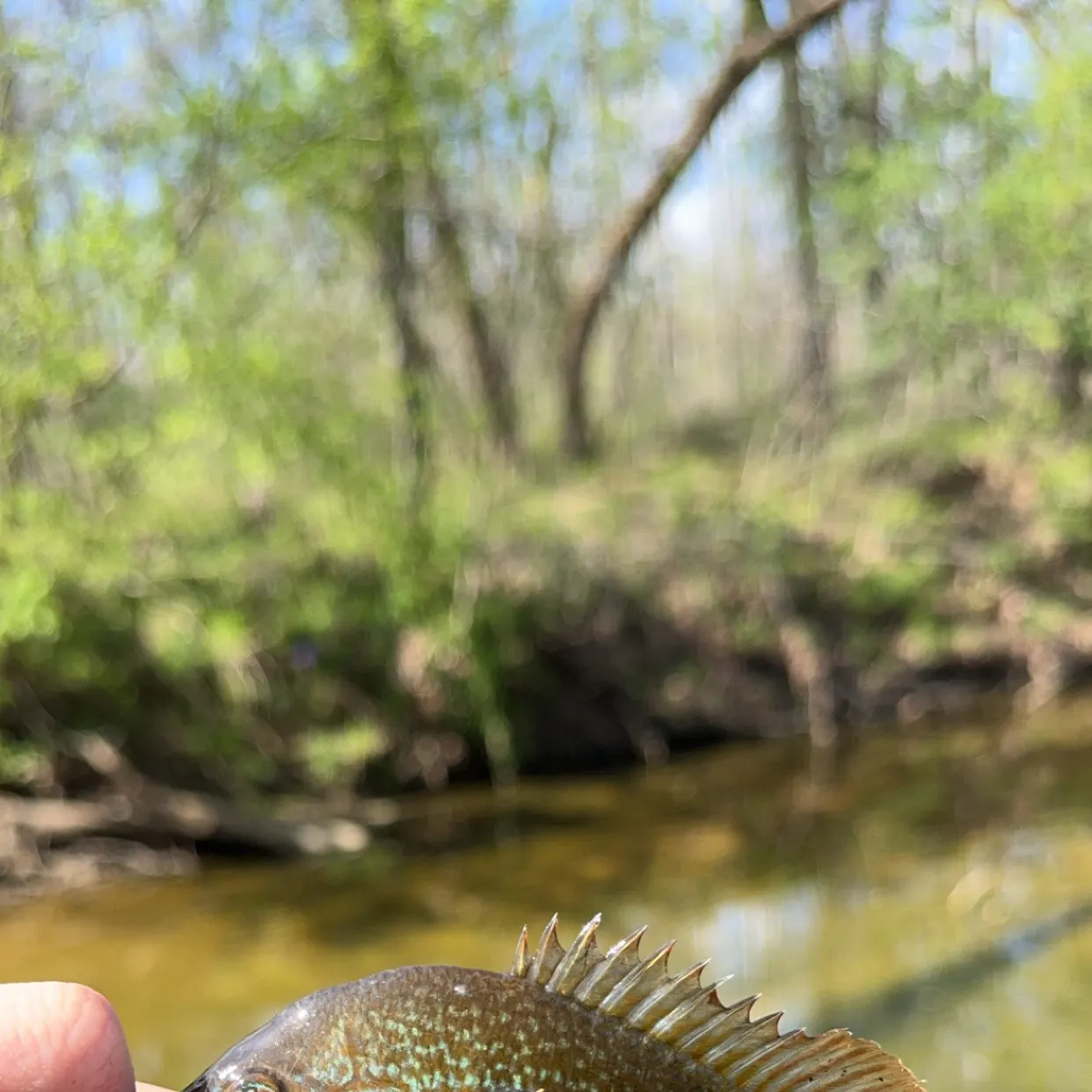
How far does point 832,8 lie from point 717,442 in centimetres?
750

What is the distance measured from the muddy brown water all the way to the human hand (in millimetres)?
3423

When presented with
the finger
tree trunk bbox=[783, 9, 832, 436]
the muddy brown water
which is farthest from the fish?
tree trunk bbox=[783, 9, 832, 436]

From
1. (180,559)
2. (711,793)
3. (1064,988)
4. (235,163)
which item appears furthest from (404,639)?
(1064,988)

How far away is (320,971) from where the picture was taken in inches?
229

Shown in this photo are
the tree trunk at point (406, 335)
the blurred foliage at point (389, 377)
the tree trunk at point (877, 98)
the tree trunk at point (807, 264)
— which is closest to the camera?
the blurred foliage at point (389, 377)

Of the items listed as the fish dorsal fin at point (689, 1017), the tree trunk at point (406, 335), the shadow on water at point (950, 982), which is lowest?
the shadow on water at point (950, 982)

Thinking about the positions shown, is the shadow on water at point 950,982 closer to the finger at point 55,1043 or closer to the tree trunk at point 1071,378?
the finger at point 55,1043

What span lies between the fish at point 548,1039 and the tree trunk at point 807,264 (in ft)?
37.4

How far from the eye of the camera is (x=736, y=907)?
634cm

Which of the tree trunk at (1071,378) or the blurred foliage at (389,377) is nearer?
the blurred foliage at (389,377)

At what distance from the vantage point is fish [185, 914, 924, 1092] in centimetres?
159

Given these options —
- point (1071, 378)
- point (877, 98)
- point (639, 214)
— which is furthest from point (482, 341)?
point (1071, 378)

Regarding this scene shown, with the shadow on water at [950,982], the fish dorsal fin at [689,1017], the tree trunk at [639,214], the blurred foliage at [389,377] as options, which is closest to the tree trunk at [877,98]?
the blurred foliage at [389,377]

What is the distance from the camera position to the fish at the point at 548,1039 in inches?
62.4
